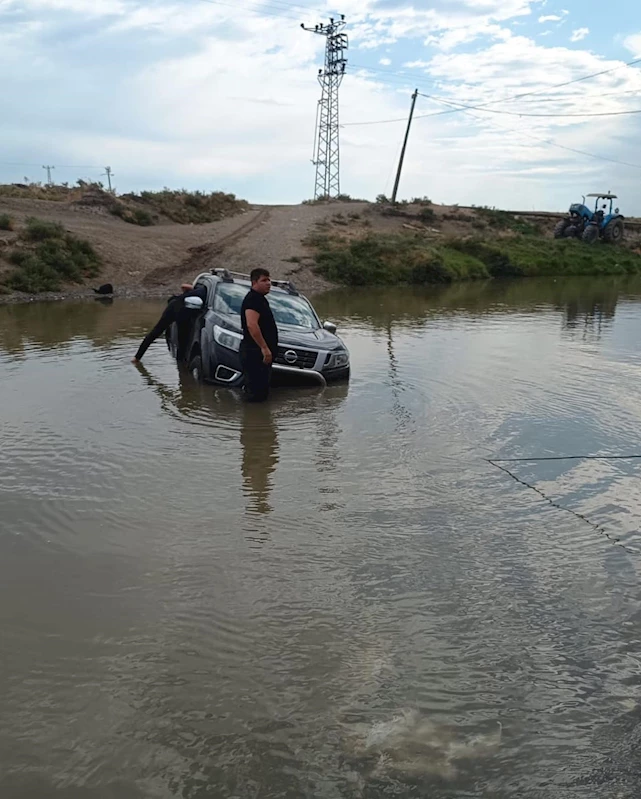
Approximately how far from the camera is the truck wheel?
9852 millimetres

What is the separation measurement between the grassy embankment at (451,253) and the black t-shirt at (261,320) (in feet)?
65.6

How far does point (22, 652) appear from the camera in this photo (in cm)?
352

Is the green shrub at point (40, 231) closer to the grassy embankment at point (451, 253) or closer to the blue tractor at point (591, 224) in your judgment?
the grassy embankment at point (451, 253)

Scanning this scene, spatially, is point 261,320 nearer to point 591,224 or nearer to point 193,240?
point 193,240

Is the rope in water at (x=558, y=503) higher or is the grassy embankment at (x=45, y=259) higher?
the grassy embankment at (x=45, y=259)

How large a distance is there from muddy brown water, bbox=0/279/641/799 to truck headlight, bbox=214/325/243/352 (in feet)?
2.31

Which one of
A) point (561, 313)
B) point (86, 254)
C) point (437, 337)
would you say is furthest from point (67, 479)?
point (86, 254)

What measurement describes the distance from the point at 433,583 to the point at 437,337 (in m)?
11.2

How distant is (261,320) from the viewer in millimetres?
8398

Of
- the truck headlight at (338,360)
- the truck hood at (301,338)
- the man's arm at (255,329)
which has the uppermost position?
the man's arm at (255,329)

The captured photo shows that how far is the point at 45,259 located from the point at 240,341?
1586cm

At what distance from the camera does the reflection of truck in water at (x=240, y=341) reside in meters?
9.35

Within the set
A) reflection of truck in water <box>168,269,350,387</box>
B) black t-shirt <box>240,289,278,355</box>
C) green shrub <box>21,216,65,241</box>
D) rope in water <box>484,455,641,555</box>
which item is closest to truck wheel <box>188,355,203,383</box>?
reflection of truck in water <box>168,269,350,387</box>

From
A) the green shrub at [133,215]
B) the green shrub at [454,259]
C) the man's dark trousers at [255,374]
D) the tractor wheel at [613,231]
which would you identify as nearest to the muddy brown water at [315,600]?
the man's dark trousers at [255,374]
